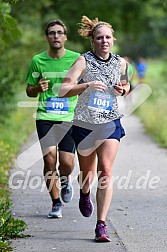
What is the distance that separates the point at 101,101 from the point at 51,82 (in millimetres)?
1434

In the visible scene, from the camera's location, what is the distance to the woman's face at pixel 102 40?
7.92 metres

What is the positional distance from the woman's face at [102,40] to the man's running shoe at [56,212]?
7.07ft

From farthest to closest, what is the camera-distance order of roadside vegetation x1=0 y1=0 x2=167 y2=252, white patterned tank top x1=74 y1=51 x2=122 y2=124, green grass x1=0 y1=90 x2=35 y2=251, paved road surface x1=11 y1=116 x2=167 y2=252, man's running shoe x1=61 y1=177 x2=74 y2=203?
roadside vegetation x1=0 y1=0 x2=167 y2=252 < man's running shoe x1=61 y1=177 x2=74 y2=203 < white patterned tank top x1=74 y1=51 x2=122 y2=124 < green grass x1=0 y1=90 x2=35 y2=251 < paved road surface x1=11 y1=116 x2=167 y2=252

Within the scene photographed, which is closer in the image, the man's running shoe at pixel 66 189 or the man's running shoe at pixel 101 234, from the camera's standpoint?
the man's running shoe at pixel 101 234

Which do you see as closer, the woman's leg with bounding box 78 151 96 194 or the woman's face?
the woman's face

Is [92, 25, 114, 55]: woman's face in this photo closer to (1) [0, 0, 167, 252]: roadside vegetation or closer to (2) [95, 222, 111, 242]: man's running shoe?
(1) [0, 0, 167, 252]: roadside vegetation

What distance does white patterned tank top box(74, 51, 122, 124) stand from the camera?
7934 mm

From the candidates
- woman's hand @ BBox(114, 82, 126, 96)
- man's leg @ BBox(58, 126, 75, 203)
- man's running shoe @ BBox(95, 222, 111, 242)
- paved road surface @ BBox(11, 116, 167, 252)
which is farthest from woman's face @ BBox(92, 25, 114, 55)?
paved road surface @ BBox(11, 116, 167, 252)

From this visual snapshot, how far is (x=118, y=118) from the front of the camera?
26.4ft

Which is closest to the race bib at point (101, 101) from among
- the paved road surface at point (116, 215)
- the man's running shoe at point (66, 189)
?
the paved road surface at point (116, 215)

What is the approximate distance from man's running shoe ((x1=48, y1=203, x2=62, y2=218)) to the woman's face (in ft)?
7.07

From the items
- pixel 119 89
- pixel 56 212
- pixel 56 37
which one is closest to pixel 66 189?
pixel 56 212

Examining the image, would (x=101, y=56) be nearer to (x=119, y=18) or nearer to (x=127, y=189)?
(x=127, y=189)

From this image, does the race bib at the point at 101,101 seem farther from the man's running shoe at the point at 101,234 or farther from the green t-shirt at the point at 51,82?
the green t-shirt at the point at 51,82
